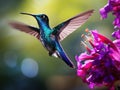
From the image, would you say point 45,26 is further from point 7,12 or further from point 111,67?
point 7,12

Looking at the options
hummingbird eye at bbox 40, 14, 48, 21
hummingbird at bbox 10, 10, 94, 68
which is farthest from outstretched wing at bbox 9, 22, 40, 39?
hummingbird eye at bbox 40, 14, 48, 21

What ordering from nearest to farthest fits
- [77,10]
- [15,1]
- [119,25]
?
1. [119,25]
2. [77,10]
3. [15,1]

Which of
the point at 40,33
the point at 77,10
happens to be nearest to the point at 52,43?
the point at 40,33

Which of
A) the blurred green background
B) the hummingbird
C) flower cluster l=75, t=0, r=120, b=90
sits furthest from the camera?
the blurred green background

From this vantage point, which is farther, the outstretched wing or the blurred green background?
the blurred green background

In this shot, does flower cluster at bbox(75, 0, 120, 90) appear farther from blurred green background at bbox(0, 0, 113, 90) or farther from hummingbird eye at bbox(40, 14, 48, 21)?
blurred green background at bbox(0, 0, 113, 90)

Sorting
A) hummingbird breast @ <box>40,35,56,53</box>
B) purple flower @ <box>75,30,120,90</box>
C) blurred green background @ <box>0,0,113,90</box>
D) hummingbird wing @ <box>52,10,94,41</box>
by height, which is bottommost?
blurred green background @ <box>0,0,113,90</box>

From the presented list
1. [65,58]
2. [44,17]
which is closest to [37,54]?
[44,17]
